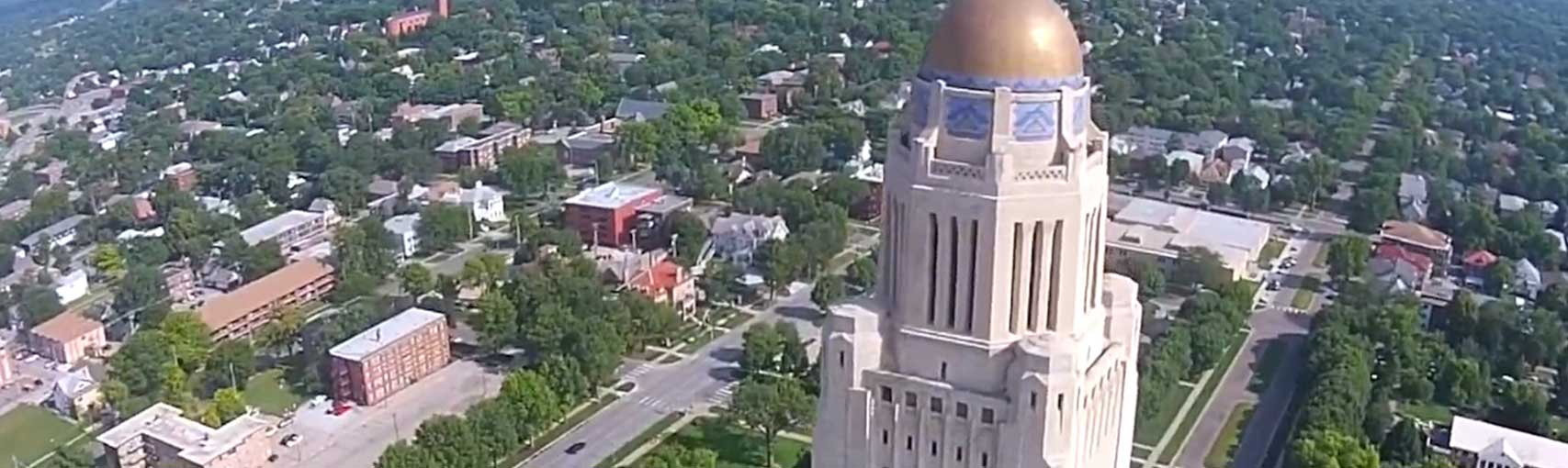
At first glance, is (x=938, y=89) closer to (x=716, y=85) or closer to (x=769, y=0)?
(x=716, y=85)

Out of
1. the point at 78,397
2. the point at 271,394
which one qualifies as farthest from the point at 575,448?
the point at 78,397

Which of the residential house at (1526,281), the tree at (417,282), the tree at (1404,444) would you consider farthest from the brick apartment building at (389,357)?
the residential house at (1526,281)

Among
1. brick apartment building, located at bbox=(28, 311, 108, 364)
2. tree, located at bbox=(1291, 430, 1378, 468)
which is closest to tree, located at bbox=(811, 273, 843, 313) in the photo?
tree, located at bbox=(1291, 430, 1378, 468)

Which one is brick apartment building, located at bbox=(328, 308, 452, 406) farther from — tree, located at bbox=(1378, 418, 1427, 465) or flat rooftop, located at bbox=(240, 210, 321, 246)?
tree, located at bbox=(1378, 418, 1427, 465)

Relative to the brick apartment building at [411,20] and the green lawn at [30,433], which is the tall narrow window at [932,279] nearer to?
the green lawn at [30,433]

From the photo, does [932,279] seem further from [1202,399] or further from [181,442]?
[1202,399]

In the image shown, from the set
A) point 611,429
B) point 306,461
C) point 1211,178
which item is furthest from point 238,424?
point 1211,178
